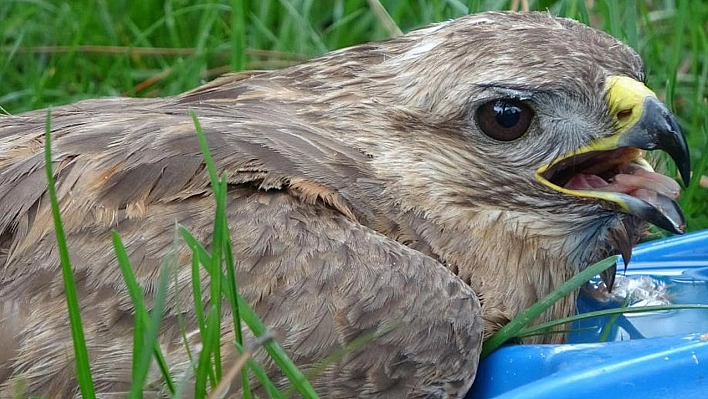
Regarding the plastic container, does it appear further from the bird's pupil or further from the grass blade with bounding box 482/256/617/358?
the bird's pupil

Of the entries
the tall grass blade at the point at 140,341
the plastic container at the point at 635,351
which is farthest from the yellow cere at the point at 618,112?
the tall grass blade at the point at 140,341

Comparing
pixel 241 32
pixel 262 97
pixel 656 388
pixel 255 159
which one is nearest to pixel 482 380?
pixel 656 388

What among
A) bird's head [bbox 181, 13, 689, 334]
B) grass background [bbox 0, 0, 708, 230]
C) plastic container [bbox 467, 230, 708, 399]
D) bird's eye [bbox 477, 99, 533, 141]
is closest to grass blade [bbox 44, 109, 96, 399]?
bird's head [bbox 181, 13, 689, 334]

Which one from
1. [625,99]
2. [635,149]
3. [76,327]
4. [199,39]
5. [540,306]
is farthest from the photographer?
[199,39]

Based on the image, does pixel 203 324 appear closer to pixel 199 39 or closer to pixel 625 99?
pixel 625 99

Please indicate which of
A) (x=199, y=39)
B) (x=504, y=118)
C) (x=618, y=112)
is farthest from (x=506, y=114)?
(x=199, y=39)

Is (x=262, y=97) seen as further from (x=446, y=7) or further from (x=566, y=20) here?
(x=446, y=7)

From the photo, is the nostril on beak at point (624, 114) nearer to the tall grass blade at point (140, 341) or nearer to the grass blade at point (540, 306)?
the grass blade at point (540, 306)
